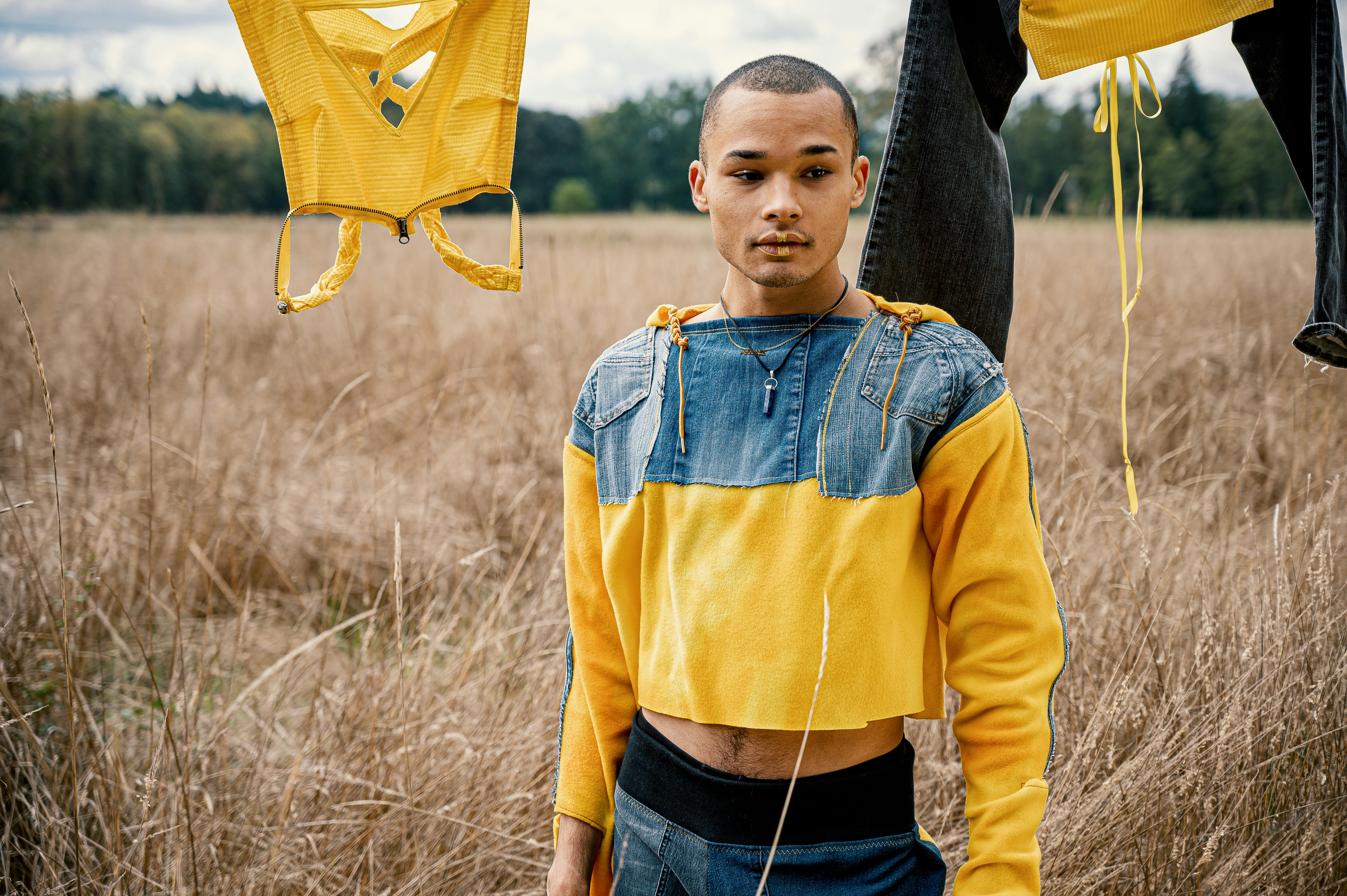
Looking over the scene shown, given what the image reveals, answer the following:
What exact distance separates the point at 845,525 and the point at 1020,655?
276 mm

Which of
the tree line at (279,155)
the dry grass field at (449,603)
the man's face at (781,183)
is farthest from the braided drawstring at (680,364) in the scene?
the tree line at (279,155)

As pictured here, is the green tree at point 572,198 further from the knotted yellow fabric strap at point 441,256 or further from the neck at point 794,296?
the neck at point 794,296

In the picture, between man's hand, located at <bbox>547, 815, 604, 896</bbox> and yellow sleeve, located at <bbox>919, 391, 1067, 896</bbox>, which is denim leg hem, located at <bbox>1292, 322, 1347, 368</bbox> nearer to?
yellow sleeve, located at <bbox>919, 391, 1067, 896</bbox>

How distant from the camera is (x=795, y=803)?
1021mm

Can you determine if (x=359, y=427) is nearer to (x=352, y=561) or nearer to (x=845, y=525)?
(x=352, y=561)

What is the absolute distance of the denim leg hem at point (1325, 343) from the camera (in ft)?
3.90

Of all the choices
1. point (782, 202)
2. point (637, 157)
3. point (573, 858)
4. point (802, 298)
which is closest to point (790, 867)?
point (573, 858)

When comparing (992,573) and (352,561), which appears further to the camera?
(352,561)

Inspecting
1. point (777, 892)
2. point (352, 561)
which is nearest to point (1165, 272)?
point (352, 561)

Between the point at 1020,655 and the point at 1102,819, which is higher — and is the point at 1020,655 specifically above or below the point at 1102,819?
above

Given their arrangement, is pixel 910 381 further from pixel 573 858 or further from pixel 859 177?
pixel 573 858

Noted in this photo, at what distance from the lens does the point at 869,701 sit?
989mm

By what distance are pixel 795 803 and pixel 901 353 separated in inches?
23.5

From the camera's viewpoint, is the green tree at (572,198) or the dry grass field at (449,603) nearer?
the dry grass field at (449,603)
